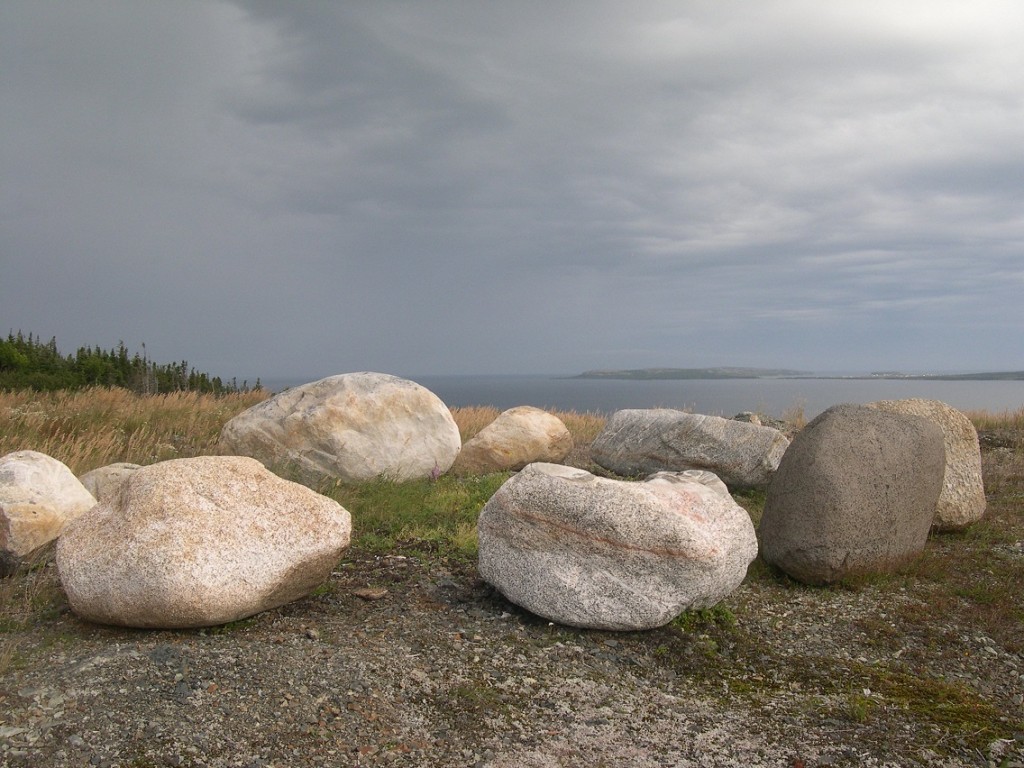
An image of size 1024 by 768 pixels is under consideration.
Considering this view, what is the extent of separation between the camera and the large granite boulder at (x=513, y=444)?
44.2 ft

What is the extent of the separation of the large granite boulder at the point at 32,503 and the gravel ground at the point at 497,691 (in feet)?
1.88

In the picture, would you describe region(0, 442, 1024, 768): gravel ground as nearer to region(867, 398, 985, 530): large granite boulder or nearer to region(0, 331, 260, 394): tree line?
region(867, 398, 985, 530): large granite boulder

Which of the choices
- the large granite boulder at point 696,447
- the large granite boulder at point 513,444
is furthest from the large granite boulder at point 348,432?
the large granite boulder at point 696,447

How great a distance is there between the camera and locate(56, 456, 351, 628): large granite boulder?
565 centimetres

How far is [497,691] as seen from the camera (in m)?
5.18

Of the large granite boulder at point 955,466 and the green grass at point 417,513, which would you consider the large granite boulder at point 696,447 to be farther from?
the green grass at point 417,513

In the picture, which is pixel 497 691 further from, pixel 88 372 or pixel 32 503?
pixel 88 372

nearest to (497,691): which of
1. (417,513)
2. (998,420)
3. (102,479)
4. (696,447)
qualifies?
(417,513)

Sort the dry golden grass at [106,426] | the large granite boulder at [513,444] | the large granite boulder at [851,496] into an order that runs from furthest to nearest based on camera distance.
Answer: the large granite boulder at [513,444], the dry golden grass at [106,426], the large granite boulder at [851,496]

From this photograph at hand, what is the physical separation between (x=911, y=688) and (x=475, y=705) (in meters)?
3.12

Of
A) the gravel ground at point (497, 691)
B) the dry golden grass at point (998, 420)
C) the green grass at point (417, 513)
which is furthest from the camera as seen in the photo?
the dry golden grass at point (998, 420)

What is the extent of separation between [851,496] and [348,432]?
22.7ft

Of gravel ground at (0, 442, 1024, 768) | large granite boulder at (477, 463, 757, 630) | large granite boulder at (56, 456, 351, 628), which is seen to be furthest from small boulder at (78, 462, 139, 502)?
large granite boulder at (477, 463, 757, 630)

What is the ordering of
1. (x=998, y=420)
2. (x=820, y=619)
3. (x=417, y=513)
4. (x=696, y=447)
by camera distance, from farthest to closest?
1. (x=998, y=420)
2. (x=696, y=447)
3. (x=417, y=513)
4. (x=820, y=619)
